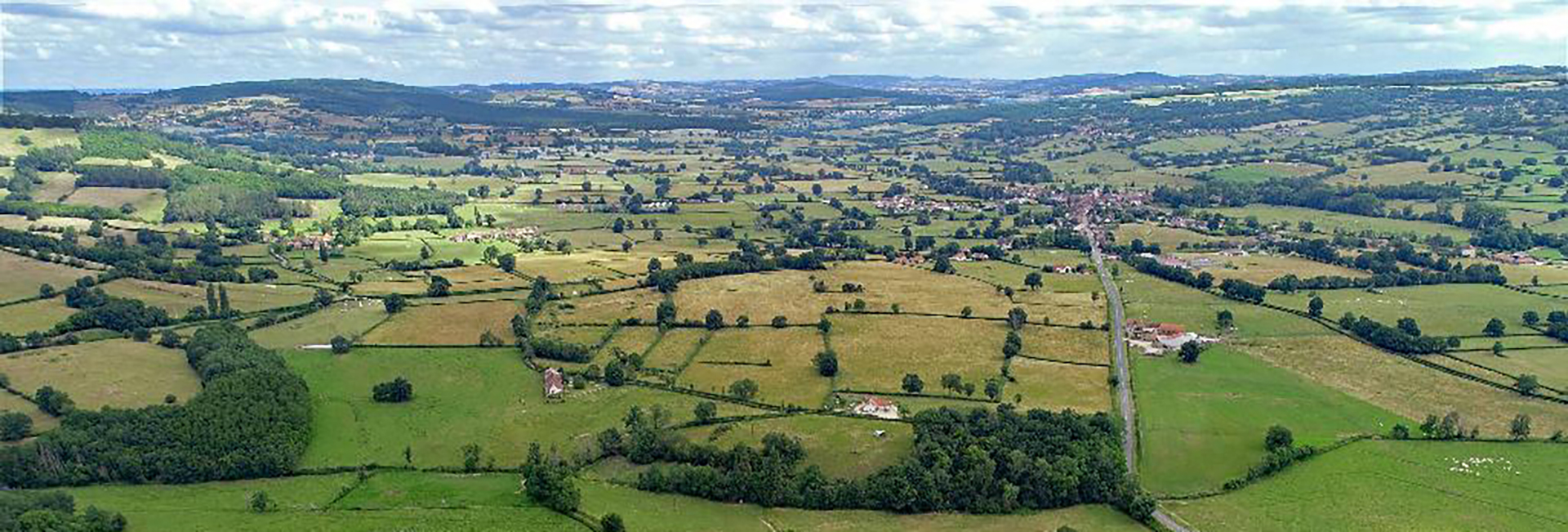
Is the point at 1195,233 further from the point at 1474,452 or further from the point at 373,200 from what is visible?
the point at 373,200

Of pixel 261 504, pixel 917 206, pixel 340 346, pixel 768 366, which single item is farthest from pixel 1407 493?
pixel 917 206

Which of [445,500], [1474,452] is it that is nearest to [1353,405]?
[1474,452]

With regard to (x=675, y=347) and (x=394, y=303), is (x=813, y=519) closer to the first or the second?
(x=675, y=347)

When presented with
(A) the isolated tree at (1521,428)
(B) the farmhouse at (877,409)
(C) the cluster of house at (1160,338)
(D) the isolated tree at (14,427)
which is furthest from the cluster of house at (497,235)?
(A) the isolated tree at (1521,428)

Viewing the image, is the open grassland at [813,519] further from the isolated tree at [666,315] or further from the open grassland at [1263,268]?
the open grassland at [1263,268]

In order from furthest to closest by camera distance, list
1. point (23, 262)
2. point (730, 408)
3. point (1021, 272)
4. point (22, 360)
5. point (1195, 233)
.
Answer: point (1195, 233) → point (1021, 272) → point (23, 262) → point (22, 360) → point (730, 408)

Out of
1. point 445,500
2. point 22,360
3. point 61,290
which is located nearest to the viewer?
point 445,500
